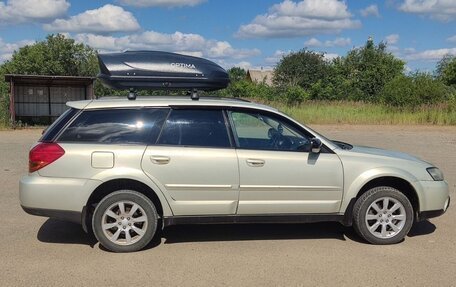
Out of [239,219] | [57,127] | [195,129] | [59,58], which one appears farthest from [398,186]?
[59,58]

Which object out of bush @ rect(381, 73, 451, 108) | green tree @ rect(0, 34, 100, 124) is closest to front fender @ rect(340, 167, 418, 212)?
bush @ rect(381, 73, 451, 108)

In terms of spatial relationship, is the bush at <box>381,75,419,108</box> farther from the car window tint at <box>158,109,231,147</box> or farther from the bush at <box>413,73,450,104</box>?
the car window tint at <box>158,109,231,147</box>

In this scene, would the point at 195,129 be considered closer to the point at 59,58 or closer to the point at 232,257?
the point at 232,257

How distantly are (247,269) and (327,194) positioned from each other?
1.33 meters

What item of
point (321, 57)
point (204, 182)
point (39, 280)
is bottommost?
point (39, 280)

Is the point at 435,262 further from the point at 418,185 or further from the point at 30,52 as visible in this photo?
the point at 30,52

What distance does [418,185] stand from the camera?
18.9ft

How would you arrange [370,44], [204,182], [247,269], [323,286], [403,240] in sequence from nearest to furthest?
[323,286]
[247,269]
[204,182]
[403,240]
[370,44]

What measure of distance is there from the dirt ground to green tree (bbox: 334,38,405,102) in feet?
124

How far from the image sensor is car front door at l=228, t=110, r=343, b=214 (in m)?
5.49

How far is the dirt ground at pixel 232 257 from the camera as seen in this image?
15.3 feet

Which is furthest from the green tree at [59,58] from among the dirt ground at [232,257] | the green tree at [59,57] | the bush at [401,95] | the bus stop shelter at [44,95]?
the dirt ground at [232,257]

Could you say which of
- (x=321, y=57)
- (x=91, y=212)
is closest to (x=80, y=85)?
(x=91, y=212)

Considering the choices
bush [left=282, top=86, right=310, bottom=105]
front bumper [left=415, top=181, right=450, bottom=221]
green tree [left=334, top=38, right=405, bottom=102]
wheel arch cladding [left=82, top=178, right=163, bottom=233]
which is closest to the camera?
wheel arch cladding [left=82, top=178, right=163, bottom=233]
